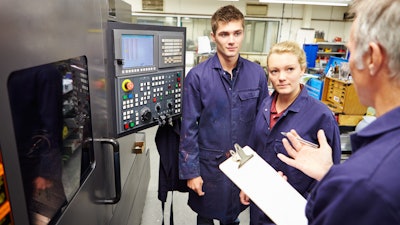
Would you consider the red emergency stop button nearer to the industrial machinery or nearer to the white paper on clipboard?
the industrial machinery

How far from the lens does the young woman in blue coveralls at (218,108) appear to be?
57.9 inches

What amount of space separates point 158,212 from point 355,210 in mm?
2108

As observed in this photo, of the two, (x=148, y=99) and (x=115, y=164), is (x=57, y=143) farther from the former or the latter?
(x=148, y=99)

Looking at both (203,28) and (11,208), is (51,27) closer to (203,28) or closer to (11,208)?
(11,208)

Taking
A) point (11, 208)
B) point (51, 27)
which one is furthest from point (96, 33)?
point (11, 208)

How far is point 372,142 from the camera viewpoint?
1.81ft

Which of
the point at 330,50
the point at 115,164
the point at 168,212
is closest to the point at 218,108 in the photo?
the point at 115,164

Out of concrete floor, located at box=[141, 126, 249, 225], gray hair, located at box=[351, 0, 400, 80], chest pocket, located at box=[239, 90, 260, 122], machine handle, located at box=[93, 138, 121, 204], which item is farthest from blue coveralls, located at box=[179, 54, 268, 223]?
gray hair, located at box=[351, 0, 400, 80]

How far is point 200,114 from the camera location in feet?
4.98

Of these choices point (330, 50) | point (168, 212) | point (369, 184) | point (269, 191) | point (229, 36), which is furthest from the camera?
point (330, 50)

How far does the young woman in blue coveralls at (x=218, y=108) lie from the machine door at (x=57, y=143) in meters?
0.56

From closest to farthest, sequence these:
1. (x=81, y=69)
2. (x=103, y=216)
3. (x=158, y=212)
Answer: (x=81, y=69) → (x=103, y=216) → (x=158, y=212)

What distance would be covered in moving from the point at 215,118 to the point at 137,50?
1.94ft

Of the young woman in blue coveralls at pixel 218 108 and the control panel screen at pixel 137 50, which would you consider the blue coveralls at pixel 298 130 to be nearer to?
the young woman in blue coveralls at pixel 218 108
